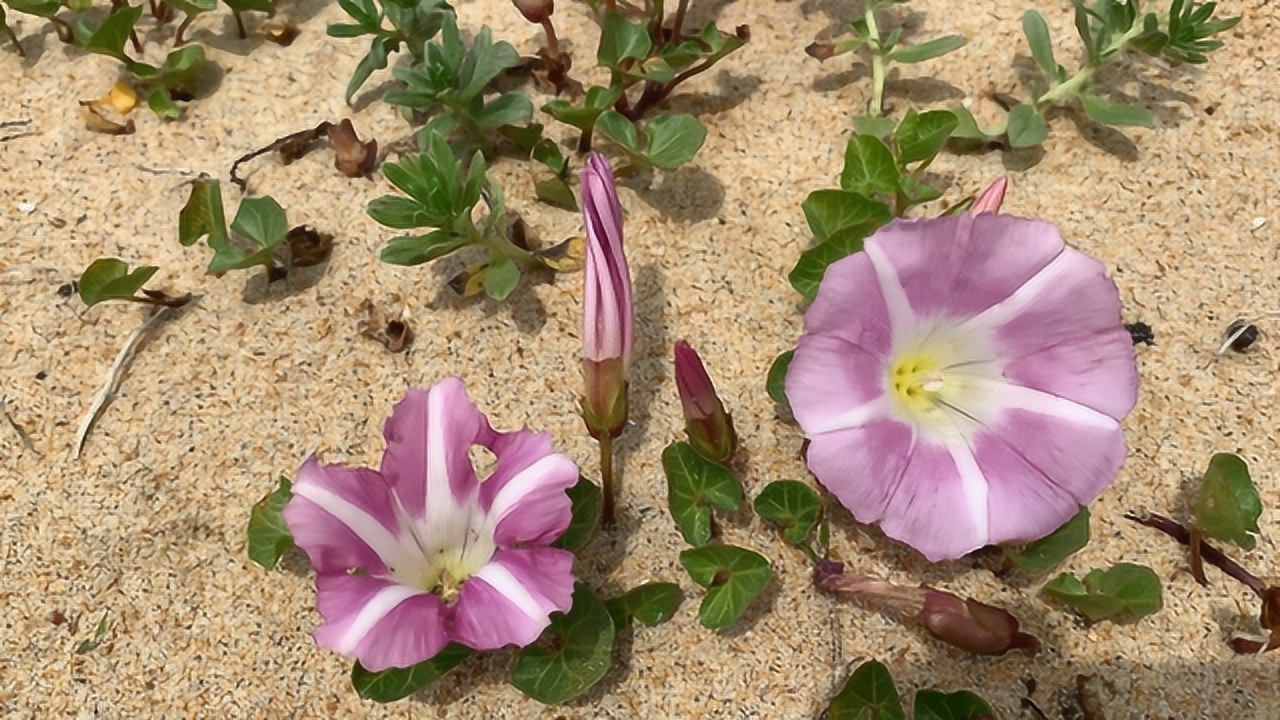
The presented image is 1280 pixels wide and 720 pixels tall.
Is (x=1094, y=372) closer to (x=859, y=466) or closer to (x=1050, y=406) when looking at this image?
(x=1050, y=406)

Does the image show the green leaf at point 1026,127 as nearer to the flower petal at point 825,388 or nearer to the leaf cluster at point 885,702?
the flower petal at point 825,388

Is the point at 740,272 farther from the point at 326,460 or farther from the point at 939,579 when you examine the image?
the point at 326,460

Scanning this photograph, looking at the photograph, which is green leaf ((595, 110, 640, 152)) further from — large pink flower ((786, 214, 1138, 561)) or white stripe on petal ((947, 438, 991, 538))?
white stripe on petal ((947, 438, 991, 538))

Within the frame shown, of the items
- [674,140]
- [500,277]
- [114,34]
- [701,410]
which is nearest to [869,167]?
[674,140]

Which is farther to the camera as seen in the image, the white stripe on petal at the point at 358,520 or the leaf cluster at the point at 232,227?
the leaf cluster at the point at 232,227

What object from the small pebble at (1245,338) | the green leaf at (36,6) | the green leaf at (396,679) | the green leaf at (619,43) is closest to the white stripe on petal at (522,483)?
the green leaf at (396,679)

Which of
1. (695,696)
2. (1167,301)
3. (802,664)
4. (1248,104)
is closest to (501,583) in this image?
(695,696)
